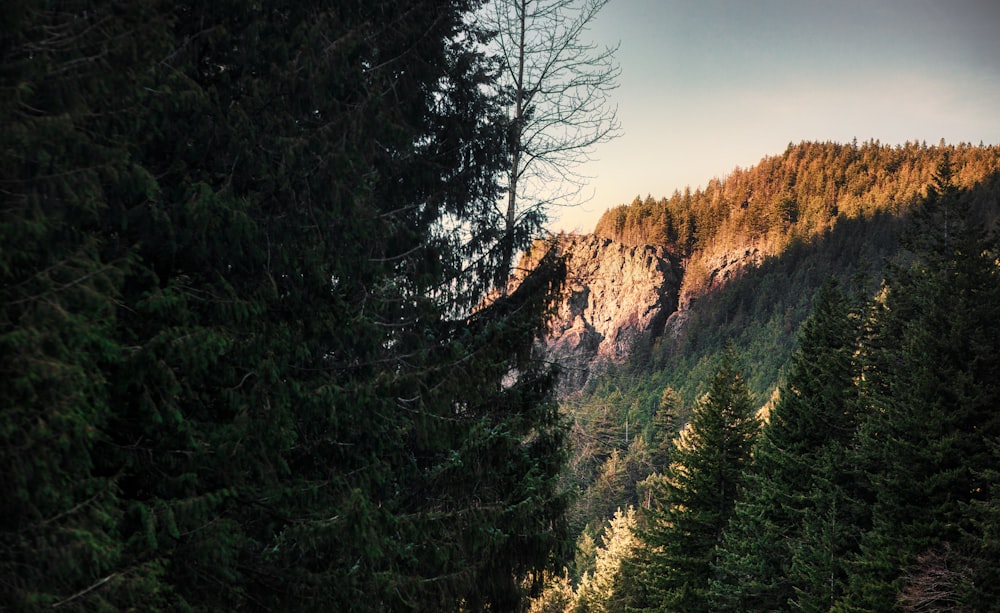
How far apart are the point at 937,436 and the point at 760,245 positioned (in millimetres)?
128012

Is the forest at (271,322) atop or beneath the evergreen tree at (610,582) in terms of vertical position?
atop

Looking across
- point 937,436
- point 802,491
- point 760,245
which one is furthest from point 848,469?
point 760,245

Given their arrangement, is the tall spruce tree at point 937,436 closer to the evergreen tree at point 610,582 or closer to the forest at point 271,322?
the forest at point 271,322

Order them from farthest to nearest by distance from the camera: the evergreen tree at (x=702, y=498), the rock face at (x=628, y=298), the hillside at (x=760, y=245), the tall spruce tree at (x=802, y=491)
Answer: the rock face at (x=628, y=298) < the hillside at (x=760, y=245) < the evergreen tree at (x=702, y=498) < the tall spruce tree at (x=802, y=491)

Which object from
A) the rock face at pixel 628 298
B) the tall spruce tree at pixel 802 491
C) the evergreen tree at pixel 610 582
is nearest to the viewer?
the tall spruce tree at pixel 802 491

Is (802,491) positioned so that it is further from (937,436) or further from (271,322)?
(271,322)

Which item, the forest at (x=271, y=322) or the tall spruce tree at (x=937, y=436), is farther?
the tall spruce tree at (x=937, y=436)

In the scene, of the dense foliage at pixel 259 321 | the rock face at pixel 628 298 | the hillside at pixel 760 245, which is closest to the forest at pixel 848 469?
the dense foliage at pixel 259 321

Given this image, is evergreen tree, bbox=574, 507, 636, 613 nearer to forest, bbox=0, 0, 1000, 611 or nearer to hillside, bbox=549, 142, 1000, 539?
forest, bbox=0, 0, 1000, 611

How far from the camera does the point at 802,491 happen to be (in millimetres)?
18859

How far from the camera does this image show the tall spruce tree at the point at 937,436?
13305 mm

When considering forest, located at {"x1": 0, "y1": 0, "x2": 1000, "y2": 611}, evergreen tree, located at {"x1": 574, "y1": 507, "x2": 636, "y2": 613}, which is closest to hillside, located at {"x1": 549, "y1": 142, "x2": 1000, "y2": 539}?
evergreen tree, located at {"x1": 574, "y1": 507, "x2": 636, "y2": 613}

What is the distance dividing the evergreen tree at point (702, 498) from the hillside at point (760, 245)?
56.9m

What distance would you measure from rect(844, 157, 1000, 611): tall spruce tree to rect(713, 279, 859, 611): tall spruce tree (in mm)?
1577
